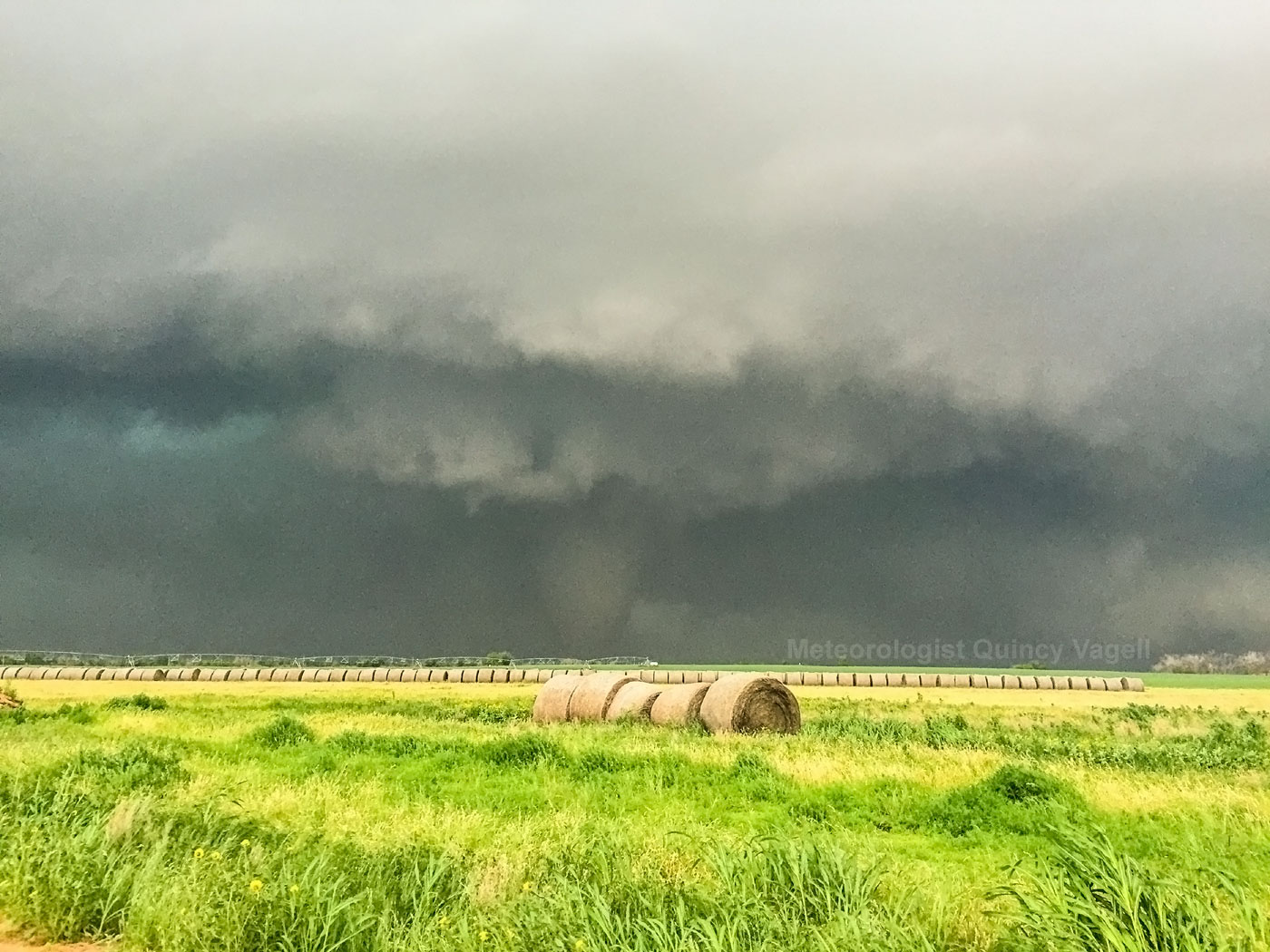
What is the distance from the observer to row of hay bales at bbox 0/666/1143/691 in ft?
197

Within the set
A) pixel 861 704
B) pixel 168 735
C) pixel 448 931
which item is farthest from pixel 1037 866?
pixel 861 704

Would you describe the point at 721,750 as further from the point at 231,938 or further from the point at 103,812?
the point at 231,938

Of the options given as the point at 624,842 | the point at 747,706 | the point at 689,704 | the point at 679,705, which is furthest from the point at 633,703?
the point at 624,842

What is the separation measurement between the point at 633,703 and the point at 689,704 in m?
1.92

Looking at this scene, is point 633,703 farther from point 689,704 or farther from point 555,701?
A: point 555,701

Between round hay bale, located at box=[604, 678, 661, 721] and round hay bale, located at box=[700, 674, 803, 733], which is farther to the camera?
round hay bale, located at box=[604, 678, 661, 721]

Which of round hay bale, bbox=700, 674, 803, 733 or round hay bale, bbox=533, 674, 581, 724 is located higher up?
round hay bale, bbox=533, 674, 581, 724

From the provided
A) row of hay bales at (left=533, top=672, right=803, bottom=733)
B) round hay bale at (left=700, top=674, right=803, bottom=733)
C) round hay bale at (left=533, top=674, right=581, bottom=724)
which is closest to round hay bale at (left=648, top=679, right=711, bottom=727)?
row of hay bales at (left=533, top=672, right=803, bottom=733)

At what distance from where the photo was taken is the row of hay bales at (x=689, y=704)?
76.6ft

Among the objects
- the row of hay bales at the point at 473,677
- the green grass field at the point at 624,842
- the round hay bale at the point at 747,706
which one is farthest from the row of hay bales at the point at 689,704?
the row of hay bales at the point at 473,677

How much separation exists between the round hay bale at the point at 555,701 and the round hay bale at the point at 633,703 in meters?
1.61

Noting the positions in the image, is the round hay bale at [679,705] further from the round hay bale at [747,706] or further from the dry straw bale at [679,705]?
the round hay bale at [747,706]

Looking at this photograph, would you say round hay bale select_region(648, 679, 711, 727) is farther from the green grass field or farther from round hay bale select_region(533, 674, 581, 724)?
round hay bale select_region(533, 674, 581, 724)

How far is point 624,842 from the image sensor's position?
909 centimetres
